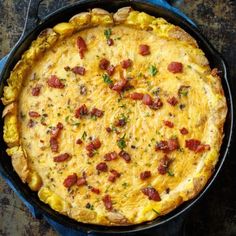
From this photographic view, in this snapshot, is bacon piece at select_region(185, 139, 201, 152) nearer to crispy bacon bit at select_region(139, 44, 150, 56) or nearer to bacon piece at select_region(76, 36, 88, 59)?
crispy bacon bit at select_region(139, 44, 150, 56)

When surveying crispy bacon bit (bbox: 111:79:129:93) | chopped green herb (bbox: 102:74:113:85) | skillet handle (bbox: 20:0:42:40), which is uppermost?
skillet handle (bbox: 20:0:42:40)

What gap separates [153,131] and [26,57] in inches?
50.8

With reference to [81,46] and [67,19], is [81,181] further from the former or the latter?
[67,19]

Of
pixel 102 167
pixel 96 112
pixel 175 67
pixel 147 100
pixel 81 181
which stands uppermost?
pixel 175 67

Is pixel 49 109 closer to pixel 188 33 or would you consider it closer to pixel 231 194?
pixel 188 33

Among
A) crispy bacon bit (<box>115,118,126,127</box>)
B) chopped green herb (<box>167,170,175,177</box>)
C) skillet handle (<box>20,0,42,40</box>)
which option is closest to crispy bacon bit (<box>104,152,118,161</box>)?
crispy bacon bit (<box>115,118,126,127</box>)

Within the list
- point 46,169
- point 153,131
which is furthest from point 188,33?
point 46,169

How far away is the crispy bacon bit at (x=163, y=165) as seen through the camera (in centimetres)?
489

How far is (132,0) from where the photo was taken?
5.05 meters

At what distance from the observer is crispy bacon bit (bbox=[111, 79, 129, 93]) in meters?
4.99

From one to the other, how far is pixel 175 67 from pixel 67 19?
1.08 meters

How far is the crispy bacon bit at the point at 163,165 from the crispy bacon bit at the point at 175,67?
2.50 ft

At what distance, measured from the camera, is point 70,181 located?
16.1ft

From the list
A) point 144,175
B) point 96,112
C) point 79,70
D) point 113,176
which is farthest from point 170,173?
point 79,70
